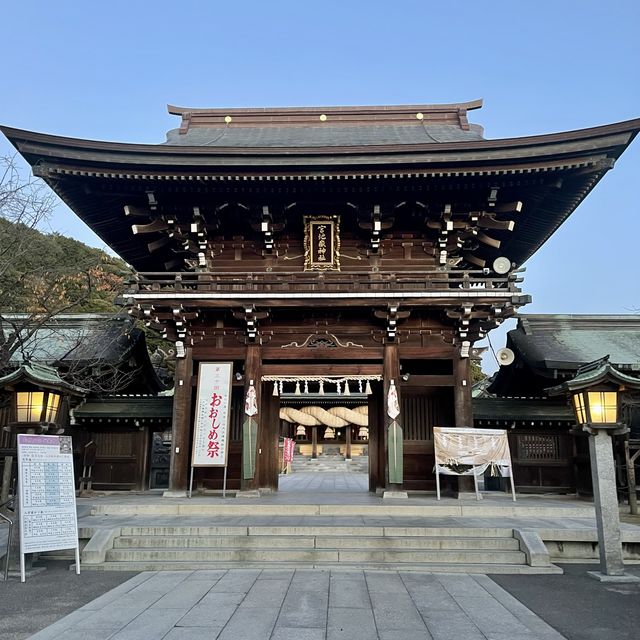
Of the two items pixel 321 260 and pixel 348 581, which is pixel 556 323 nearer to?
pixel 321 260

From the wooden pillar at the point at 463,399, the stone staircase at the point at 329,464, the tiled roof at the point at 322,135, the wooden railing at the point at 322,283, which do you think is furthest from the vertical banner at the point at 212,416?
the stone staircase at the point at 329,464

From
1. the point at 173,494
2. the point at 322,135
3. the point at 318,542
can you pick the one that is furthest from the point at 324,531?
the point at 322,135

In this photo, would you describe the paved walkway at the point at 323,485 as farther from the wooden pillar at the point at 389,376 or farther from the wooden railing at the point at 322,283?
the wooden railing at the point at 322,283

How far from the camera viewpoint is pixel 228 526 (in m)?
8.84

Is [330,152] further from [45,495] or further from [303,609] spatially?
[303,609]

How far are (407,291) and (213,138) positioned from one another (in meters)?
9.10

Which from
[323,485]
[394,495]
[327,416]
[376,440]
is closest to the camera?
[394,495]

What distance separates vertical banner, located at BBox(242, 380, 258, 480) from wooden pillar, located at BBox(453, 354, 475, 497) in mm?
4970

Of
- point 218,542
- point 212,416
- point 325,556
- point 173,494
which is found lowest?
point 325,556

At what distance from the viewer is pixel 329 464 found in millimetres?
34594

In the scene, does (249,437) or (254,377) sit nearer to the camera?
(249,437)

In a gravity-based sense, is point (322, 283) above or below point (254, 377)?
above

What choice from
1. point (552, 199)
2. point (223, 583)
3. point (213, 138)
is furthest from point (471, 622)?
point (213, 138)

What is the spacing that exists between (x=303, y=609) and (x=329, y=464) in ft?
96.8
